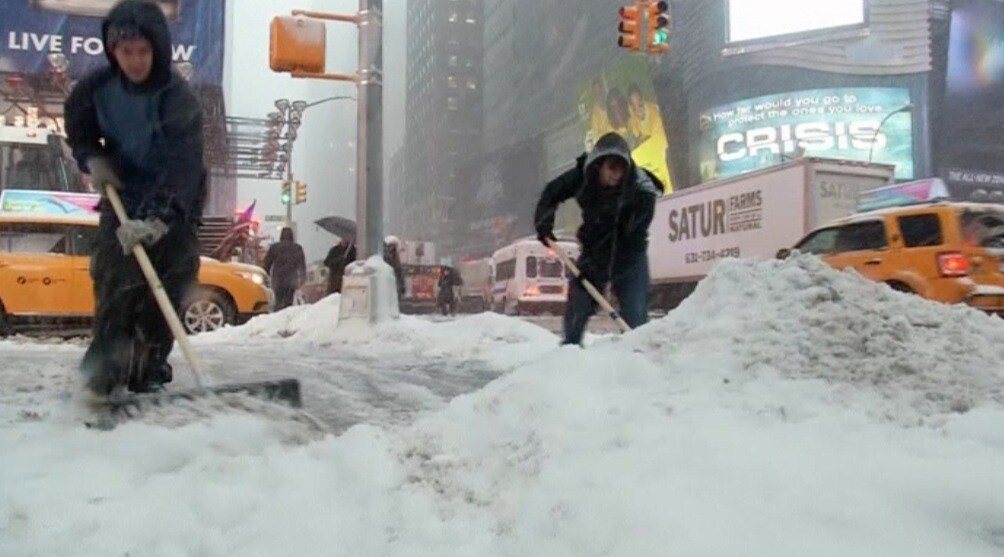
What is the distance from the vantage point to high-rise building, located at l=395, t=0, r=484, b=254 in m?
106

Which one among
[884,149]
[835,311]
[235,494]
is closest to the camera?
[235,494]

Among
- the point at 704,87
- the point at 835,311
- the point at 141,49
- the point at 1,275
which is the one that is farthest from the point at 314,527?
the point at 704,87

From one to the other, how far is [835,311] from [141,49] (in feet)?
9.46

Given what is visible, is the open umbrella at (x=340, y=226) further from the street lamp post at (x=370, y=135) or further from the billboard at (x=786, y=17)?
the billboard at (x=786, y=17)

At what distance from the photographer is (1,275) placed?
10.4 meters

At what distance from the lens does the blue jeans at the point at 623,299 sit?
4.94 metres

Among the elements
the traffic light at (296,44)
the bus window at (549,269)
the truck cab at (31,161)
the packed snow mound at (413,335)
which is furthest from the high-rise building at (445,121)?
the traffic light at (296,44)

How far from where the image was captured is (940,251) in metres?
9.07

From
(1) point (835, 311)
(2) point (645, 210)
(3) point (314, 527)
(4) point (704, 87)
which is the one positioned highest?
(4) point (704, 87)

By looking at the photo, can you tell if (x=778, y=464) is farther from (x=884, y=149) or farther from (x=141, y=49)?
(x=884, y=149)

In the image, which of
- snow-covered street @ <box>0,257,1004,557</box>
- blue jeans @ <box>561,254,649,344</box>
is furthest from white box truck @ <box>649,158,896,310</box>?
snow-covered street @ <box>0,257,1004,557</box>

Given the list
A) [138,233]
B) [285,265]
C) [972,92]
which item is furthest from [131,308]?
[972,92]

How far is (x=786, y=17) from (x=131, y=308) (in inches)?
1929

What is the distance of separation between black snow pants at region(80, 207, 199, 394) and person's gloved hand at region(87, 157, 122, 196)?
111 millimetres
